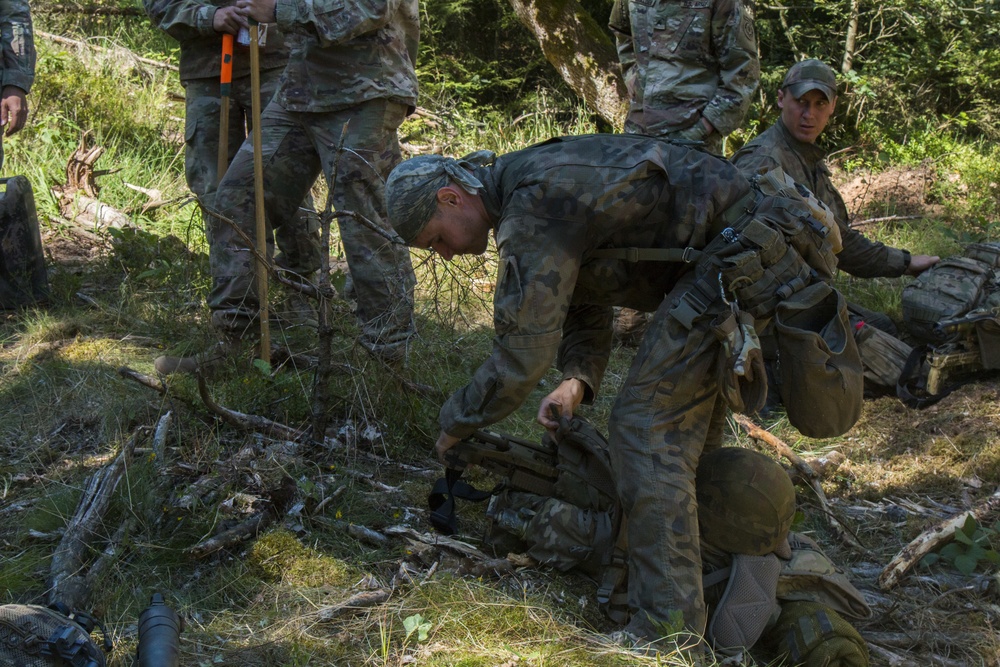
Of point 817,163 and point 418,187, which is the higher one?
point 418,187

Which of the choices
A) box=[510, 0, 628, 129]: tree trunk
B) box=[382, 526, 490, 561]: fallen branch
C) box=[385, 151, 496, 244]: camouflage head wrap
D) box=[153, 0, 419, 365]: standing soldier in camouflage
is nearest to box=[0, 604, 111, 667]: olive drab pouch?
box=[382, 526, 490, 561]: fallen branch

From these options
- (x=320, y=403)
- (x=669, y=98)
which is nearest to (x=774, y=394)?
(x=669, y=98)

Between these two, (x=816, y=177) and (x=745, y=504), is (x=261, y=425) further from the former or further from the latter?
(x=816, y=177)

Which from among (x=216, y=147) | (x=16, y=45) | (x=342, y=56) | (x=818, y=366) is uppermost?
(x=342, y=56)

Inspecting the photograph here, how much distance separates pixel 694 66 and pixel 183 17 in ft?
9.54

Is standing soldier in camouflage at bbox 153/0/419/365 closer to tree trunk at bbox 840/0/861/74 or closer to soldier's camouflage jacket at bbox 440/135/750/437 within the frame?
soldier's camouflage jacket at bbox 440/135/750/437

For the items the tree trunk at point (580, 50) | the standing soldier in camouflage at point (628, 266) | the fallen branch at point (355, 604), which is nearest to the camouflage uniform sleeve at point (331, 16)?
the standing soldier in camouflage at point (628, 266)

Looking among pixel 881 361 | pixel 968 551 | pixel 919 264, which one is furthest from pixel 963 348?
pixel 968 551

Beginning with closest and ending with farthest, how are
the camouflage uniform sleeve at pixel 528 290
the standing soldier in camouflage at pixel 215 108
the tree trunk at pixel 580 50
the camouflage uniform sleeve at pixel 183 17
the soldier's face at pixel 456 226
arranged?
1. the camouflage uniform sleeve at pixel 528 290
2. the soldier's face at pixel 456 226
3. the camouflage uniform sleeve at pixel 183 17
4. the standing soldier in camouflage at pixel 215 108
5. the tree trunk at pixel 580 50

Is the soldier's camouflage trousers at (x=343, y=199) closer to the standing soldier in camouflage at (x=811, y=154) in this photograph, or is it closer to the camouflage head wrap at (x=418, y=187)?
the camouflage head wrap at (x=418, y=187)

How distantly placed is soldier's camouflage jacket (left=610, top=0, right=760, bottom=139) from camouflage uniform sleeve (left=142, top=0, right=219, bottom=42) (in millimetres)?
2522

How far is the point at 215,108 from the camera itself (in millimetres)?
5324

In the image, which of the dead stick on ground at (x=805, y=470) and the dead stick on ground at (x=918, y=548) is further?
the dead stick on ground at (x=805, y=470)

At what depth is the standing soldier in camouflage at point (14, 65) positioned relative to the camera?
5305 millimetres
